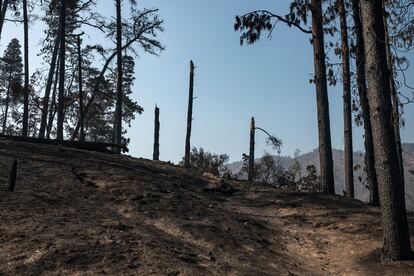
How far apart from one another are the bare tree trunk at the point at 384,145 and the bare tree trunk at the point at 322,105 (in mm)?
6605

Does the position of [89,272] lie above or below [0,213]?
below

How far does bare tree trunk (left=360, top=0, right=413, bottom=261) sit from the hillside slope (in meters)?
0.46

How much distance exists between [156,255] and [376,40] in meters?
5.64

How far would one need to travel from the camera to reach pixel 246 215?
12.0m

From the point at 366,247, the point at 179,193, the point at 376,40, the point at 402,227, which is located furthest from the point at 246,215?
the point at 376,40

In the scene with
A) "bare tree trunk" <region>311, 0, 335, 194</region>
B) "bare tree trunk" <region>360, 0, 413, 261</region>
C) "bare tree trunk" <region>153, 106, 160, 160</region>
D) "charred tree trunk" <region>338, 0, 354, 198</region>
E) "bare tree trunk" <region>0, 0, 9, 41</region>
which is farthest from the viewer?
"bare tree trunk" <region>153, 106, 160, 160</region>

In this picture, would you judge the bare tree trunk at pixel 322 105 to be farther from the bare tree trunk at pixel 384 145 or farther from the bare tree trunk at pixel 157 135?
the bare tree trunk at pixel 157 135

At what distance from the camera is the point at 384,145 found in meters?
8.53

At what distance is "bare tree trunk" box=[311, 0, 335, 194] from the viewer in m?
15.5

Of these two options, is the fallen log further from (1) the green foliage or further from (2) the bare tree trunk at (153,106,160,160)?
(1) the green foliage

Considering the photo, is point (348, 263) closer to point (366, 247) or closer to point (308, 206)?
point (366, 247)

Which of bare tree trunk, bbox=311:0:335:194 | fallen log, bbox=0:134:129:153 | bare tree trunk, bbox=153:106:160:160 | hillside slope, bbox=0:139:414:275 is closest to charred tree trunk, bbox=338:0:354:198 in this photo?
bare tree trunk, bbox=311:0:335:194

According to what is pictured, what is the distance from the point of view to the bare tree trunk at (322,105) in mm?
15539

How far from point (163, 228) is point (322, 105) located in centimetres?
830
